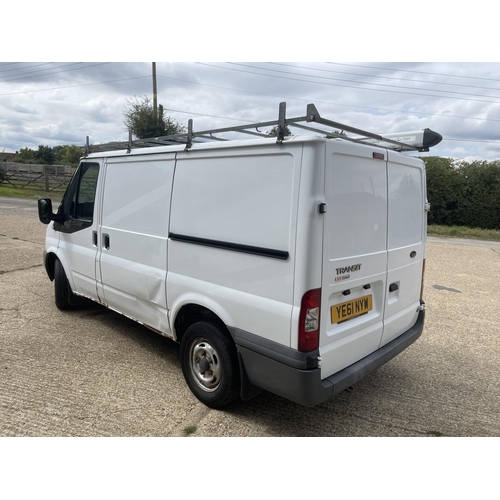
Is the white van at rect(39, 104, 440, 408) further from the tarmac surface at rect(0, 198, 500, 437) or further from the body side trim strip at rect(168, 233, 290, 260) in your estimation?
the tarmac surface at rect(0, 198, 500, 437)

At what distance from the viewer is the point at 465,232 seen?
58.8ft

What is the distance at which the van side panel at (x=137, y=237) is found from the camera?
3600mm

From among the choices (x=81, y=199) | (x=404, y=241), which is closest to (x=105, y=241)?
(x=81, y=199)

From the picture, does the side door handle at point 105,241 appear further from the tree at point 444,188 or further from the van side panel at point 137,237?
the tree at point 444,188

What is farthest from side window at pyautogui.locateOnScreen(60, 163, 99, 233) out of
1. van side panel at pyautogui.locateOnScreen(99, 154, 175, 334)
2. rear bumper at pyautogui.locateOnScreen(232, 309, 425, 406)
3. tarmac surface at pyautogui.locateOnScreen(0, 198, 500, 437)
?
rear bumper at pyautogui.locateOnScreen(232, 309, 425, 406)

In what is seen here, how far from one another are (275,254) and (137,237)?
1743 mm

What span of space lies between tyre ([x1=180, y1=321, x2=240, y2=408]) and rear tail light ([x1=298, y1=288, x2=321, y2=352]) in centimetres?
69

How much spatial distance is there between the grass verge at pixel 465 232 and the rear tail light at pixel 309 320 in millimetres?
16940

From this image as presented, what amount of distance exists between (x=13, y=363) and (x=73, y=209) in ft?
6.24

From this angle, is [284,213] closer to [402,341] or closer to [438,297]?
[402,341]

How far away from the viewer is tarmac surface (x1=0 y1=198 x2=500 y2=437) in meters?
3.05

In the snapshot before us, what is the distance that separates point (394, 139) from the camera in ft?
11.7

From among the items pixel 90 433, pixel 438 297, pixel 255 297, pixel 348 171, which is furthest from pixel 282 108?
pixel 438 297

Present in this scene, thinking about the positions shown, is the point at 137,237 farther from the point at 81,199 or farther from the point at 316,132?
the point at 316,132
